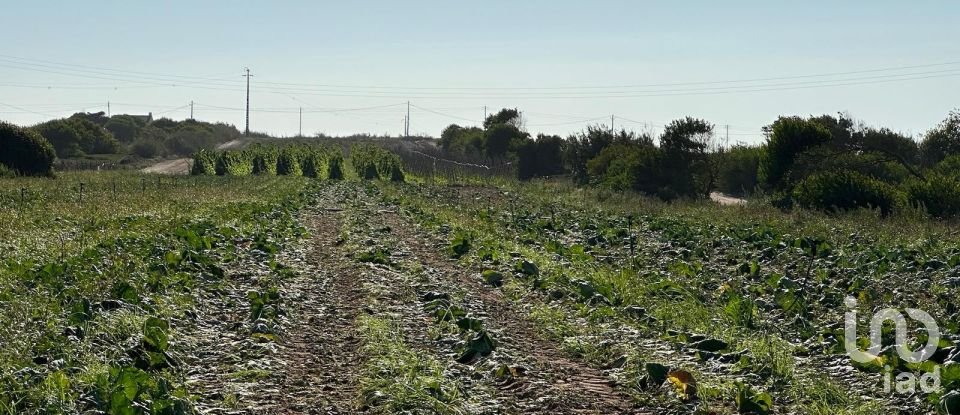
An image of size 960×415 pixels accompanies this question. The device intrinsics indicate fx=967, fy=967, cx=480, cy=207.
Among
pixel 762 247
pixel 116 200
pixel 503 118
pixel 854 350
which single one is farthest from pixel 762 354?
pixel 503 118

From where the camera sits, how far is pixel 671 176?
150 feet

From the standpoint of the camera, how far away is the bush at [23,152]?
52.7 meters

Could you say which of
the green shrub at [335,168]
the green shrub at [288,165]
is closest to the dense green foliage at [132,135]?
the green shrub at [288,165]

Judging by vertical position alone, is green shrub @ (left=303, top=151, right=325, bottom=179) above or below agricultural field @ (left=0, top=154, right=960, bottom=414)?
above

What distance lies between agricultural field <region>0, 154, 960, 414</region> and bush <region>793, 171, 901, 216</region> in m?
10.1

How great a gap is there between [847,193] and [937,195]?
3.04m

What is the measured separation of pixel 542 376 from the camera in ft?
30.3

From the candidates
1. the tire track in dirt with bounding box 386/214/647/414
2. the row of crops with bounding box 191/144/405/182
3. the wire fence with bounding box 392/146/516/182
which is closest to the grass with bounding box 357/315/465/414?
the tire track in dirt with bounding box 386/214/647/414

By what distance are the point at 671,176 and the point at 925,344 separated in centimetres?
3684

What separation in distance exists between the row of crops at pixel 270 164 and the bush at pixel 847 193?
111 feet

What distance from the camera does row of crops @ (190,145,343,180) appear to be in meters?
63.0

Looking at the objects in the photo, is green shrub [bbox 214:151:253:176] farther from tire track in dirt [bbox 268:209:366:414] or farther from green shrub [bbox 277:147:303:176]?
tire track in dirt [bbox 268:209:366:414]

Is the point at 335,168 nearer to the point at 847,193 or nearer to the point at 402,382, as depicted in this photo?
the point at 847,193

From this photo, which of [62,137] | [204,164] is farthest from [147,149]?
[204,164]
